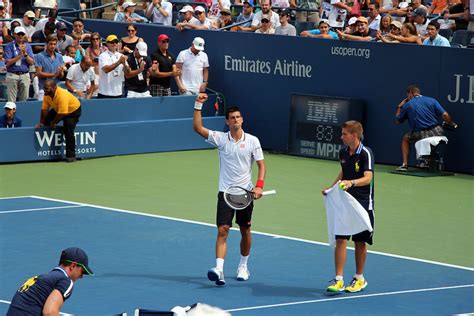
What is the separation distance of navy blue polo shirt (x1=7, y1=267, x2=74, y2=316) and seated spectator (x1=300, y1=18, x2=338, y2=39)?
1721 centimetres

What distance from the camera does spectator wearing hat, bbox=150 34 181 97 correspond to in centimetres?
2614

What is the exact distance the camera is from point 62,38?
26969mm

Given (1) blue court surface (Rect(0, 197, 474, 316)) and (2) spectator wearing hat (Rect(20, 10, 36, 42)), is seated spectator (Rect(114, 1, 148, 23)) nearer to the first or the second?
(2) spectator wearing hat (Rect(20, 10, 36, 42))

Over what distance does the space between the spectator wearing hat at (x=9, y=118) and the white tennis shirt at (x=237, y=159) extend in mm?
10030

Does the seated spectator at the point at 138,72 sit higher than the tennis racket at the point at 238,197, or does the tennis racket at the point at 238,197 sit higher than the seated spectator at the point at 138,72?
the seated spectator at the point at 138,72

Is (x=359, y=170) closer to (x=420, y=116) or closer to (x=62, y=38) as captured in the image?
(x=420, y=116)

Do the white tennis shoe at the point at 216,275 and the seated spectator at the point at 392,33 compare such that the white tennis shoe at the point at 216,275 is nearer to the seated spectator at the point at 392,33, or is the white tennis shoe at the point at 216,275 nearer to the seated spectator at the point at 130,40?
the seated spectator at the point at 392,33

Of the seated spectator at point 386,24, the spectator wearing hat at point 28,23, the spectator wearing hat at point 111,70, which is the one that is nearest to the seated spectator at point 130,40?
the spectator wearing hat at point 111,70

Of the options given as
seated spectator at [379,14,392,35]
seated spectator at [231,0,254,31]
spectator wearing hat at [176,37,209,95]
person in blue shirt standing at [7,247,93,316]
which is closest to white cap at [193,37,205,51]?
spectator wearing hat at [176,37,209,95]

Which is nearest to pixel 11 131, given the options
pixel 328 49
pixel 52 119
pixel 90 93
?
pixel 52 119

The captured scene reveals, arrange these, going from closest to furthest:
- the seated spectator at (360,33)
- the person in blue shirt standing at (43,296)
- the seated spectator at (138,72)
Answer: the person in blue shirt standing at (43,296) → the seated spectator at (360,33) → the seated spectator at (138,72)

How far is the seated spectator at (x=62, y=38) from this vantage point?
26.8m

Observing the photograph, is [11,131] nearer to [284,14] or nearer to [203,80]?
[203,80]

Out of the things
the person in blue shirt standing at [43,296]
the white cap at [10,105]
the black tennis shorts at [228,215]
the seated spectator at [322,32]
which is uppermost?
the seated spectator at [322,32]
